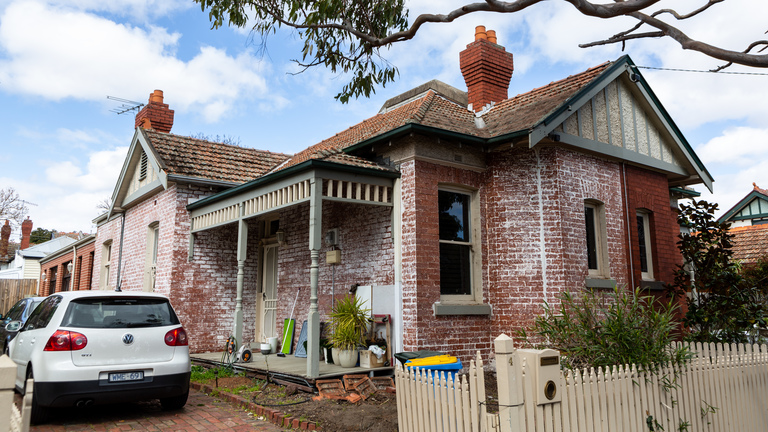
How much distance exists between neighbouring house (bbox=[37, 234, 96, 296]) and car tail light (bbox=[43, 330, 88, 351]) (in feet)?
48.3

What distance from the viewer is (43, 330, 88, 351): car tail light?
6.14 meters

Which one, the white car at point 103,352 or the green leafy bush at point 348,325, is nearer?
the white car at point 103,352

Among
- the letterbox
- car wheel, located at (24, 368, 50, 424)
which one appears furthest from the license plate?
the letterbox

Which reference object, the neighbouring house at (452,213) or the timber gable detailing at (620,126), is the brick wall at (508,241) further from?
the timber gable detailing at (620,126)

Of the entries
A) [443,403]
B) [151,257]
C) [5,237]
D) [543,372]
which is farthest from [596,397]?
[5,237]

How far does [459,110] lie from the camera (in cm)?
1126

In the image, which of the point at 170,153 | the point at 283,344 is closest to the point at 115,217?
the point at 170,153

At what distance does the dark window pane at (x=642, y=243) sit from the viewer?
1102 cm

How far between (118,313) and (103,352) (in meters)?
0.55

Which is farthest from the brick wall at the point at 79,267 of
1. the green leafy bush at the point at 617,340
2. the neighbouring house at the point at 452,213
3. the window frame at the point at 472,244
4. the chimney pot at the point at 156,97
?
the green leafy bush at the point at 617,340

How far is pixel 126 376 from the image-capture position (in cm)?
640

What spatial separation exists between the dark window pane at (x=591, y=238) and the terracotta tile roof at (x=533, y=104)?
2.12 meters

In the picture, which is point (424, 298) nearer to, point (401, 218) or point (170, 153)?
point (401, 218)

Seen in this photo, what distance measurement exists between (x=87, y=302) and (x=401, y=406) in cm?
420
